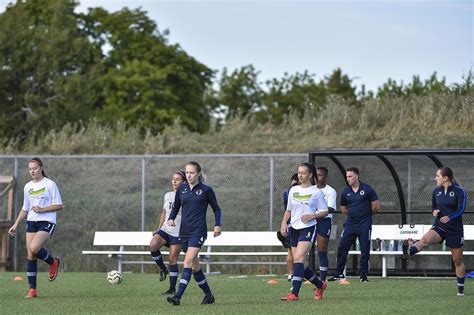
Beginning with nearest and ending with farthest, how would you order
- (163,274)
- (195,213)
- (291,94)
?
(195,213) → (163,274) → (291,94)

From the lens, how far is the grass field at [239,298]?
14.1 m

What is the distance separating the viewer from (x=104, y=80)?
61.8 meters

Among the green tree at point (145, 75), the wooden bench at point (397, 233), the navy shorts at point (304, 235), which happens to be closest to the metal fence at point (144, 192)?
the wooden bench at point (397, 233)

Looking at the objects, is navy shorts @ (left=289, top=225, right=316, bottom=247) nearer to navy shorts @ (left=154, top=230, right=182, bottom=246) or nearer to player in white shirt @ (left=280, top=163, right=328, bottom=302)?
player in white shirt @ (left=280, top=163, right=328, bottom=302)

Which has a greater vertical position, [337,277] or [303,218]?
[303,218]

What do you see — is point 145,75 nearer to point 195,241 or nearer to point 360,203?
point 360,203

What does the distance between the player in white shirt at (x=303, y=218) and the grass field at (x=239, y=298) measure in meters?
0.38

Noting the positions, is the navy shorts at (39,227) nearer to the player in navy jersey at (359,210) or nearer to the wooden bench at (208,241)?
the player in navy jersey at (359,210)

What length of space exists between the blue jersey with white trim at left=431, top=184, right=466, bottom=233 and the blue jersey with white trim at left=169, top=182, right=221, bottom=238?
3746mm

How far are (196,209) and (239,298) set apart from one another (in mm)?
2008

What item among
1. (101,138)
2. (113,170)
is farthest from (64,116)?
(113,170)

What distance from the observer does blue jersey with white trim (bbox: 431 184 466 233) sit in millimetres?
16938

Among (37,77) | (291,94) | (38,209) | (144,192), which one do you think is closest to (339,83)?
(291,94)

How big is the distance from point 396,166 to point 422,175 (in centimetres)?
90
